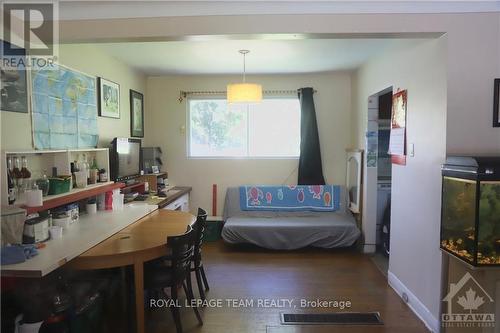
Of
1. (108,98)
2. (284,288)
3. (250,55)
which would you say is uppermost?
(250,55)

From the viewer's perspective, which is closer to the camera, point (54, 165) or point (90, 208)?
point (54, 165)

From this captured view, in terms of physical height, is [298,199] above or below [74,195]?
below

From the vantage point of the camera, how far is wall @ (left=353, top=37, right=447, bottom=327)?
2.41 metres

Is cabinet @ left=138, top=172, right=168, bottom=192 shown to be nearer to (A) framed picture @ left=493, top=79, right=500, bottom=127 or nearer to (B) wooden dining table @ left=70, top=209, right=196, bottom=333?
(B) wooden dining table @ left=70, top=209, right=196, bottom=333

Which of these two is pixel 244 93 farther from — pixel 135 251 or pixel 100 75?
pixel 135 251

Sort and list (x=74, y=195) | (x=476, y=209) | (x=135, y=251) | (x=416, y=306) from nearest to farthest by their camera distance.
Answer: (x=476, y=209), (x=135, y=251), (x=74, y=195), (x=416, y=306)

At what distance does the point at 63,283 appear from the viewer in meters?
2.17

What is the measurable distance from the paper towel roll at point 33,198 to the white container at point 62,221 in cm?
24

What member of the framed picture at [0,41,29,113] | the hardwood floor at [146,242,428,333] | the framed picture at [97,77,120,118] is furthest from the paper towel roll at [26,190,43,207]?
the framed picture at [97,77,120,118]

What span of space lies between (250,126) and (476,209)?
11.7 ft

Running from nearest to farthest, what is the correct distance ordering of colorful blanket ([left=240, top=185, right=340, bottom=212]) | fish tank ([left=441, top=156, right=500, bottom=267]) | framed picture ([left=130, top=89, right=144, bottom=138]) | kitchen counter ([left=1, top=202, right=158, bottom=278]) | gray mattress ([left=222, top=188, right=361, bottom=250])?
1. kitchen counter ([left=1, top=202, right=158, bottom=278])
2. fish tank ([left=441, top=156, right=500, bottom=267])
3. gray mattress ([left=222, top=188, right=361, bottom=250])
4. framed picture ([left=130, top=89, right=144, bottom=138])
5. colorful blanket ([left=240, top=185, right=340, bottom=212])

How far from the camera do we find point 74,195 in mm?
2646

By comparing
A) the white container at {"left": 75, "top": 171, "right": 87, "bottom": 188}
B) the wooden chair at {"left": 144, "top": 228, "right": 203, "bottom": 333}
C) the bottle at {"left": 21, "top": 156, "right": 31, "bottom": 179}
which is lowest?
the wooden chair at {"left": 144, "top": 228, "right": 203, "bottom": 333}

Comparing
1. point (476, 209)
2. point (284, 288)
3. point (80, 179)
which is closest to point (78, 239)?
point (80, 179)
